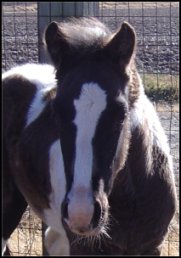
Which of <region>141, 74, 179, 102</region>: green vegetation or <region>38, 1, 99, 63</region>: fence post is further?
<region>141, 74, 179, 102</region>: green vegetation

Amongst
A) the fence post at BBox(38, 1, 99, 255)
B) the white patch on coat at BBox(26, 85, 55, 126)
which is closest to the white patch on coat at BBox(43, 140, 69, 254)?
the white patch on coat at BBox(26, 85, 55, 126)

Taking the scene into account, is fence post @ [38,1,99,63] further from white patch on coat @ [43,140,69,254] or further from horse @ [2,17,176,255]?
white patch on coat @ [43,140,69,254]

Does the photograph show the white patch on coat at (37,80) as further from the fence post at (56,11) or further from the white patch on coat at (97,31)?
the white patch on coat at (97,31)

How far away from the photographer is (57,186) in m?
3.90

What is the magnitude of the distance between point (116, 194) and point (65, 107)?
0.73 m

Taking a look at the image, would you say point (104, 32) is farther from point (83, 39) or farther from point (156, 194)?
point (156, 194)

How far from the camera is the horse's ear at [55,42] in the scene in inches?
143

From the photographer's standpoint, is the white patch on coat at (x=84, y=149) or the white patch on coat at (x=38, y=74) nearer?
the white patch on coat at (x=84, y=149)

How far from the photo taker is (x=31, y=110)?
428 centimetres

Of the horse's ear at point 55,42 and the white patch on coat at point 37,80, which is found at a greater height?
the horse's ear at point 55,42

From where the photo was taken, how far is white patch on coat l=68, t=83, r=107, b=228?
3.01m

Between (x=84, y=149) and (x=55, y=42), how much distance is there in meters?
0.77

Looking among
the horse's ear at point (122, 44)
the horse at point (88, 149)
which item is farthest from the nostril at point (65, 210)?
the horse's ear at point (122, 44)

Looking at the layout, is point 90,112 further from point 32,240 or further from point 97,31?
point 32,240
